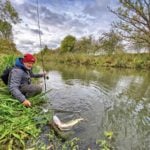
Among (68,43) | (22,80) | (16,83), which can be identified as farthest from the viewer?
(68,43)

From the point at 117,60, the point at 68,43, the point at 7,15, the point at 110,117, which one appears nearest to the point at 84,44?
the point at 68,43

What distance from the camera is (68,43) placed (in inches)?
2285

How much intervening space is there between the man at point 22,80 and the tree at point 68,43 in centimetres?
5081

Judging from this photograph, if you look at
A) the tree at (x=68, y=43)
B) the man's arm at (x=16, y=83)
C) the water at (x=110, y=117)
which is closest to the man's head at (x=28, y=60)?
the man's arm at (x=16, y=83)

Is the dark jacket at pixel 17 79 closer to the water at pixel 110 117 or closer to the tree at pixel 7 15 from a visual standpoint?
the water at pixel 110 117

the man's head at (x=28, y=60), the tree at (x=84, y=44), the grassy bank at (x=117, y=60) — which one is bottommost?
the grassy bank at (x=117, y=60)

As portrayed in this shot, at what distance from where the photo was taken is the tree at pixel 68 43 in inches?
2267

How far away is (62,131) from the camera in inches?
217

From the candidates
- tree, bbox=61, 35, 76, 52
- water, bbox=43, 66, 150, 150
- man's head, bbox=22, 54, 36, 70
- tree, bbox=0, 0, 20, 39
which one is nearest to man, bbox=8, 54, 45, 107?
man's head, bbox=22, 54, 36, 70

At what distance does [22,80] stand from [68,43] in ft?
170

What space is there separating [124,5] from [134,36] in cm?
361

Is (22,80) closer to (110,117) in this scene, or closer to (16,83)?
(16,83)

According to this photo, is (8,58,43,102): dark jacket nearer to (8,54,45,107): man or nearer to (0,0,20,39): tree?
(8,54,45,107): man

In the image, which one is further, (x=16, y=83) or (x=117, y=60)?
(x=117, y=60)
